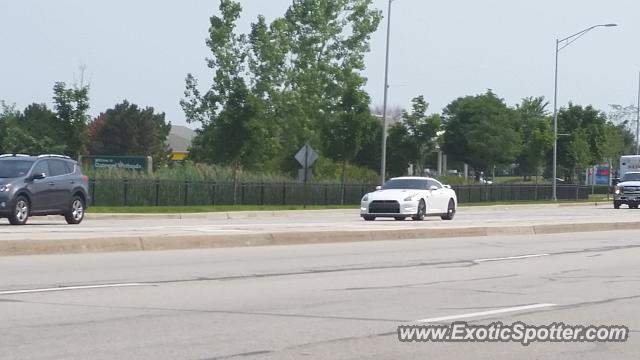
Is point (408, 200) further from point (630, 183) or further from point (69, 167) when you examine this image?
point (630, 183)

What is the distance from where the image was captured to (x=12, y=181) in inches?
1006

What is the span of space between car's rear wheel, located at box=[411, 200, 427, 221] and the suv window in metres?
11.6

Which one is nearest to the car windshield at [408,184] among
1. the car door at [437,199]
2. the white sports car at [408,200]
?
the white sports car at [408,200]

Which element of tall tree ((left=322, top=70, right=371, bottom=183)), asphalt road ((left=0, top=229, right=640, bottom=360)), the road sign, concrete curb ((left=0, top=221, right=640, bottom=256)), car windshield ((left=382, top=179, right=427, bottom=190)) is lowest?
asphalt road ((left=0, top=229, right=640, bottom=360))

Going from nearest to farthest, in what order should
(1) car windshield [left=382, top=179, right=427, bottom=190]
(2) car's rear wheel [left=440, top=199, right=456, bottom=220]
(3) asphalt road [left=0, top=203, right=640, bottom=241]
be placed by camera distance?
1. (3) asphalt road [left=0, top=203, right=640, bottom=241]
2. (1) car windshield [left=382, top=179, right=427, bottom=190]
3. (2) car's rear wheel [left=440, top=199, right=456, bottom=220]

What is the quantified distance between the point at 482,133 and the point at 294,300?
3077 inches

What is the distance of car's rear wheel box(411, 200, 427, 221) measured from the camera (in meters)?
34.7

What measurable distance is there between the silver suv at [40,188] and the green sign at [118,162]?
25553 mm

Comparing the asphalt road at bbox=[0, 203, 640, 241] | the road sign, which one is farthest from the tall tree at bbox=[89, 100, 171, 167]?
the asphalt road at bbox=[0, 203, 640, 241]

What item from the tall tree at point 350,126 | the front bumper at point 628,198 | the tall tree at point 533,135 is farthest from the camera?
the tall tree at point 533,135

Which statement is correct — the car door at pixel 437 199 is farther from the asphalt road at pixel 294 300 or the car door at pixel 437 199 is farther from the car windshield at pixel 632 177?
the car windshield at pixel 632 177

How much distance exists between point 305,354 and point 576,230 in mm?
23297

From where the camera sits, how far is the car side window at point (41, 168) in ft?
86.4

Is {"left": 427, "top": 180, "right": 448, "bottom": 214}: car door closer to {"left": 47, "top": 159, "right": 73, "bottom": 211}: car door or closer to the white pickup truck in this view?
{"left": 47, "top": 159, "right": 73, "bottom": 211}: car door
